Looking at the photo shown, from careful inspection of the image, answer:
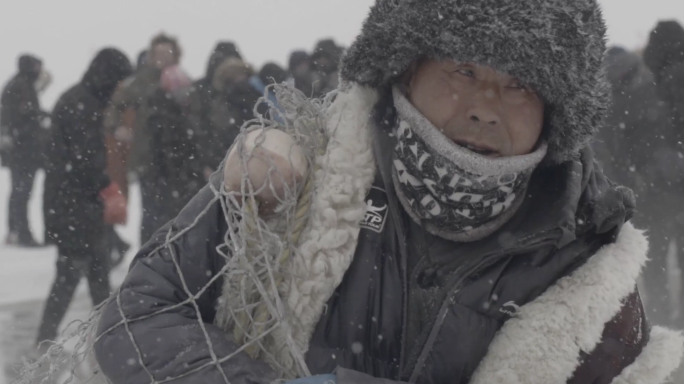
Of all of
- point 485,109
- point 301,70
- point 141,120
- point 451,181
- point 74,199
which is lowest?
point 74,199

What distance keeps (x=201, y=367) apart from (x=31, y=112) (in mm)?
6007

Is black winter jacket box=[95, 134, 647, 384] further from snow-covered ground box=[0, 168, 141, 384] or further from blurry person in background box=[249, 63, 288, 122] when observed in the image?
blurry person in background box=[249, 63, 288, 122]

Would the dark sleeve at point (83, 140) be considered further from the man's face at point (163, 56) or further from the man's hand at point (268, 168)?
the man's hand at point (268, 168)

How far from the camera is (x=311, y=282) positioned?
4.79ft

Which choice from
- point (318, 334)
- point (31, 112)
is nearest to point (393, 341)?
point (318, 334)

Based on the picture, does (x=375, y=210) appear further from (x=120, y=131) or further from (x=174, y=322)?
(x=120, y=131)

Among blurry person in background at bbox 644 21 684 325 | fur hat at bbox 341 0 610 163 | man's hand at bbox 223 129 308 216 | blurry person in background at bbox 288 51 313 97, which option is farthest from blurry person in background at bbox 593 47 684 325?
man's hand at bbox 223 129 308 216

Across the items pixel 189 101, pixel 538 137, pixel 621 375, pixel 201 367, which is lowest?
pixel 189 101

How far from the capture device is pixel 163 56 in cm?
536

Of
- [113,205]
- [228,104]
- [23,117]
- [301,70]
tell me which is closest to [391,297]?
[113,205]

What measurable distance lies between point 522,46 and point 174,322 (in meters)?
0.84

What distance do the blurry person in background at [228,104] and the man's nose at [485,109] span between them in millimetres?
3458

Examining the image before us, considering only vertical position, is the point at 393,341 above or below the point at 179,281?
below

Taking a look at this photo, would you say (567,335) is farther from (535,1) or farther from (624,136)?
(624,136)
